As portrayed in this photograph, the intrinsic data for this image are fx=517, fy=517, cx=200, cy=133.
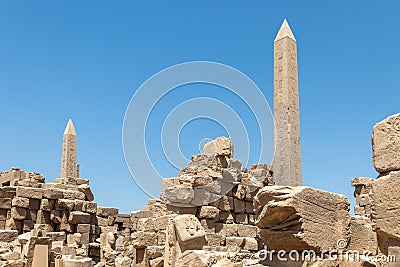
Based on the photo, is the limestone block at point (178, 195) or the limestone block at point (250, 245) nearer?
the limestone block at point (250, 245)

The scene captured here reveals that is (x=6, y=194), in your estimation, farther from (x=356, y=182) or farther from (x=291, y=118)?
(x=356, y=182)

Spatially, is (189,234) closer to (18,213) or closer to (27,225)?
(18,213)

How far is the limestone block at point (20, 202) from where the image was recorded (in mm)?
14703

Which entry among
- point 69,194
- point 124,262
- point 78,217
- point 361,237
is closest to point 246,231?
point 124,262

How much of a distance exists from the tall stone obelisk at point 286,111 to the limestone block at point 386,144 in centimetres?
920

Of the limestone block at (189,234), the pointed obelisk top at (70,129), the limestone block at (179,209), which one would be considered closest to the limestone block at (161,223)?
the limestone block at (179,209)

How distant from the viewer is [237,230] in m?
11.8

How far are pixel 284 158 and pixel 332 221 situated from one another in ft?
27.5

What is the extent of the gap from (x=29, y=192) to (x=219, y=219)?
6.32 meters

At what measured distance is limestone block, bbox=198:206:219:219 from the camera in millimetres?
11336

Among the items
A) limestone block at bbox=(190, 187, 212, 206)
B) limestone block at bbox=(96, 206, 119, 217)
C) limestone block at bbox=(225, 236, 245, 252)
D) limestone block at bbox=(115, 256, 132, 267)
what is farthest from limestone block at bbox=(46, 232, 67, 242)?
limestone block at bbox=(225, 236, 245, 252)

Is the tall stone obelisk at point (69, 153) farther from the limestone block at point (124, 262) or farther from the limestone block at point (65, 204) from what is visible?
the limestone block at point (124, 262)

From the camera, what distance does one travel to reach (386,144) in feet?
12.2

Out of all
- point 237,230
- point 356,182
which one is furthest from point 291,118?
point 356,182
